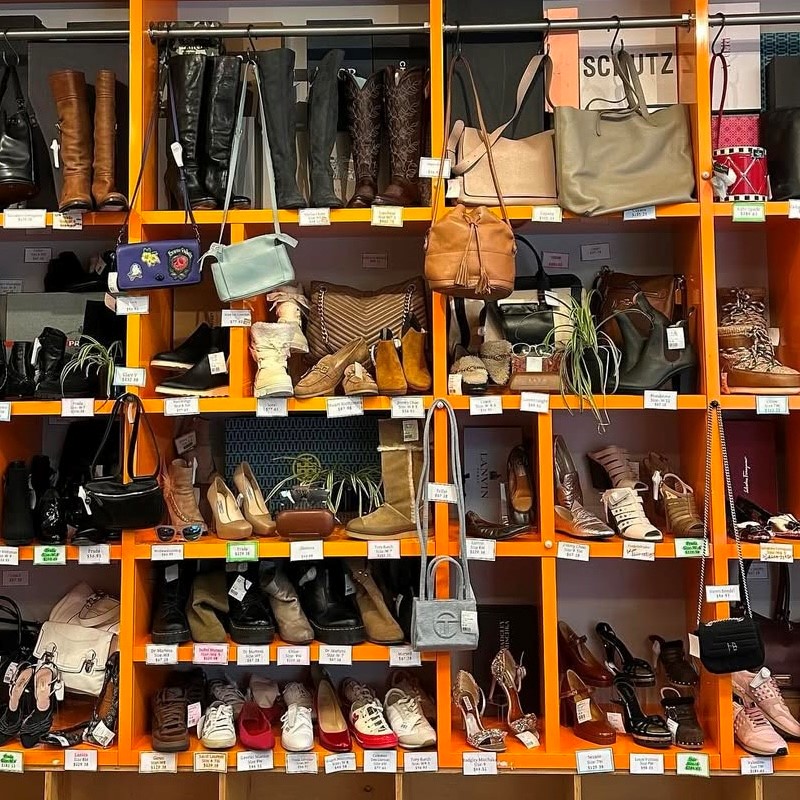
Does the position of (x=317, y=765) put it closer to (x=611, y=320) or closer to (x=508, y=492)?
(x=508, y=492)

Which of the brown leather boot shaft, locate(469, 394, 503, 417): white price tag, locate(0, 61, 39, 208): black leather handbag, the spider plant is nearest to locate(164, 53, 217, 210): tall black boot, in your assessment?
the brown leather boot shaft

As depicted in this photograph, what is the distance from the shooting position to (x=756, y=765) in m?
2.09

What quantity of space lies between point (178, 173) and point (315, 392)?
819mm

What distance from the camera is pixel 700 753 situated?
2.12 metres

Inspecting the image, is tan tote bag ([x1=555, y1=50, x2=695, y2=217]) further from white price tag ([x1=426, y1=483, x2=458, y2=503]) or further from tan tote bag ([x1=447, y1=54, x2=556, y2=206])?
white price tag ([x1=426, y1=483, x2=458, y2=503])

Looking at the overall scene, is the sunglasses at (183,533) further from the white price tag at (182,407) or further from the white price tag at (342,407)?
the white price tag at (342,407)

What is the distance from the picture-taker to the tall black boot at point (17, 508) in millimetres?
2303

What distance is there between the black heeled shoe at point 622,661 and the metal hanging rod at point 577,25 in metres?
1.94

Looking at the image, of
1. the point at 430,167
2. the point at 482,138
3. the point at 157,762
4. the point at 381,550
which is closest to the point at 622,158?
the point at 482,138

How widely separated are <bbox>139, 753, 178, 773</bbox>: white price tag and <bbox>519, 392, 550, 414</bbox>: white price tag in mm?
1430

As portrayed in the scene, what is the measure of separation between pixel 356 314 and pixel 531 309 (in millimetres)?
561

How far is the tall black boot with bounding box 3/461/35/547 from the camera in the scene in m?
2.30

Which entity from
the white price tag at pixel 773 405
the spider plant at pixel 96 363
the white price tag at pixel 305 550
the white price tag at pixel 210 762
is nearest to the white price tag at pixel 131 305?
the spider plant at pixel 96 363

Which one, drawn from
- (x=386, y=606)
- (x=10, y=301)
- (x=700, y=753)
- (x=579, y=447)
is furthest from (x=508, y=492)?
(x=10, y=301)
